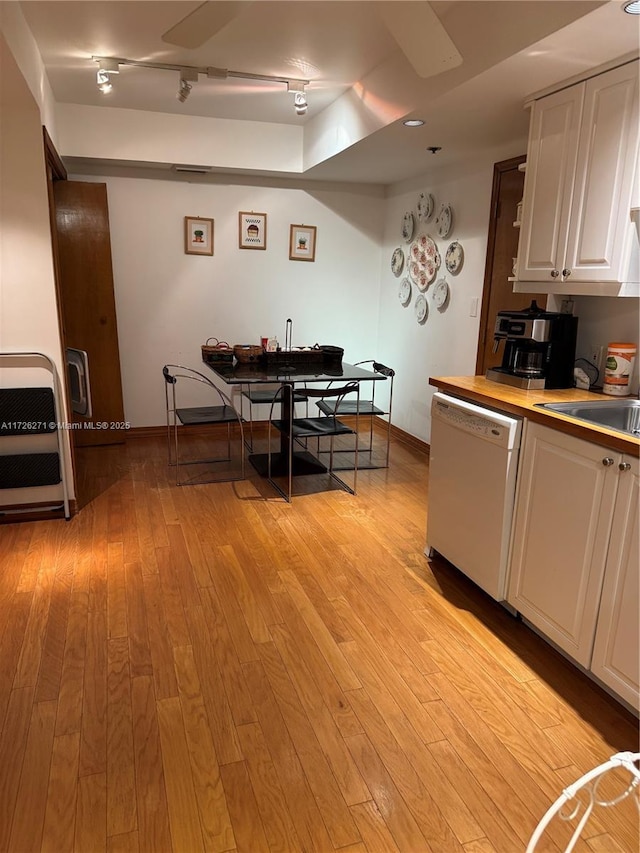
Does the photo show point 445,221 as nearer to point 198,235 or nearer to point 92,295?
point 198,235

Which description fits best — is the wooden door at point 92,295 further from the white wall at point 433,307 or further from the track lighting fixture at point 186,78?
the white wall at point 433,307

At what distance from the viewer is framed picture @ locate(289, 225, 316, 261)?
534cm

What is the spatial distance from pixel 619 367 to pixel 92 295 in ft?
12.7

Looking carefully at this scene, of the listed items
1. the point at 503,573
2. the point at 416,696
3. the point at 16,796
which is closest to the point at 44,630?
the point at 16,796

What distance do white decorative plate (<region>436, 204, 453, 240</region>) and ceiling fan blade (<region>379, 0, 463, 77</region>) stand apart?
2208 mm

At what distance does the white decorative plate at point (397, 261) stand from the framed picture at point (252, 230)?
1170 millimetres

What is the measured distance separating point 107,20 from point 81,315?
2.32 m

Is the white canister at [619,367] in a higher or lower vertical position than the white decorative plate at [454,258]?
lower

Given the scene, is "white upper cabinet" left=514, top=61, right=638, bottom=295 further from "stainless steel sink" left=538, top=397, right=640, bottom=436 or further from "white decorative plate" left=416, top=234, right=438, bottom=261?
"white decorative plate" left=416, top=234, right=438, bottom=261

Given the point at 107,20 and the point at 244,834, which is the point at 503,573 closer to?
the point at 244,834

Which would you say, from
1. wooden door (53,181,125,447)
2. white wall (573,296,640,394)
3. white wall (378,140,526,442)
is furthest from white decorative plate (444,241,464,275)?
wooden door (53,181,125,447)

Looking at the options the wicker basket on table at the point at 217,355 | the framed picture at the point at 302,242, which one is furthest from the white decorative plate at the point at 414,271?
the wicker basket on table at the point at 217,355

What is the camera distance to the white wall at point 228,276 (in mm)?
4949

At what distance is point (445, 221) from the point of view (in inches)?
173
